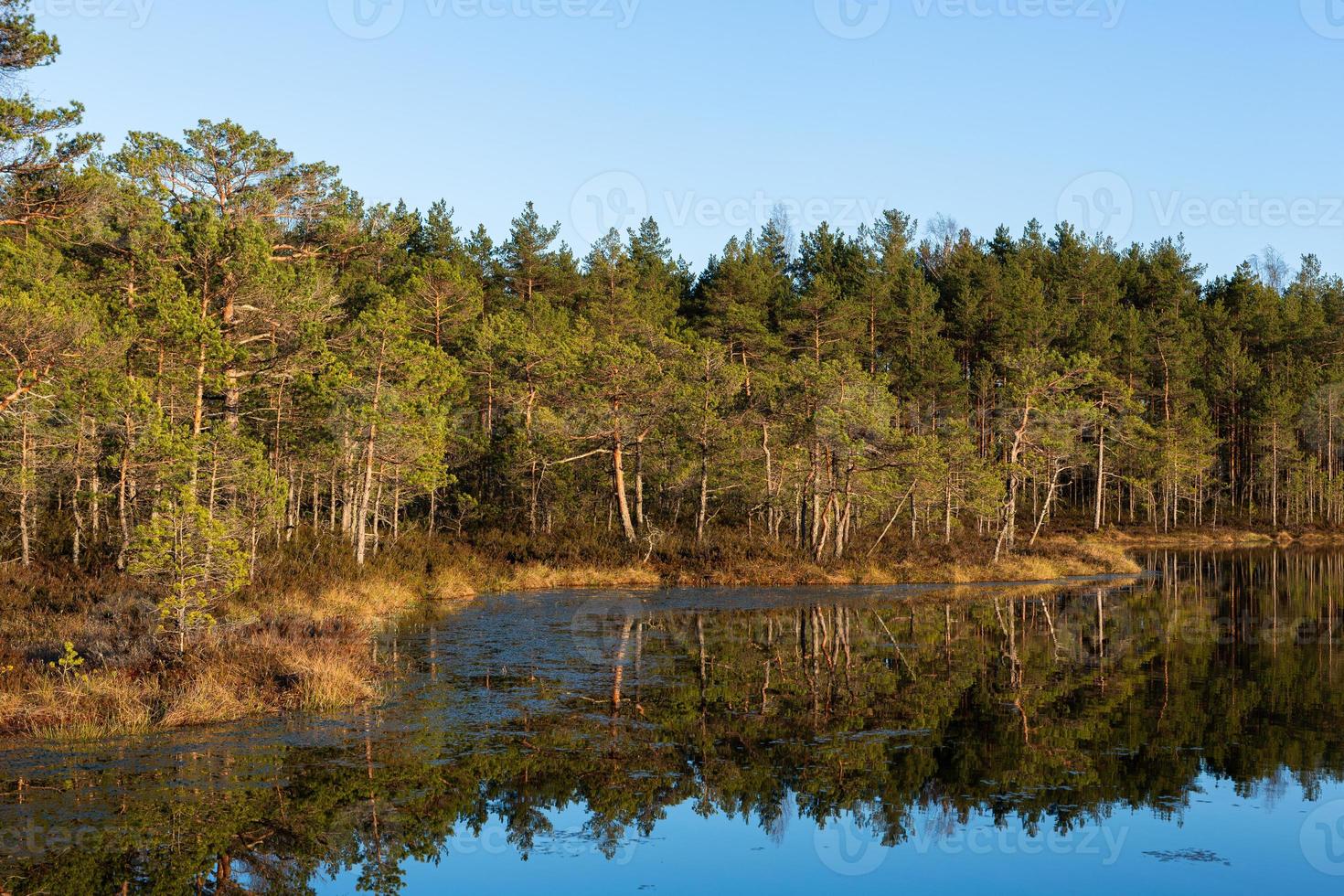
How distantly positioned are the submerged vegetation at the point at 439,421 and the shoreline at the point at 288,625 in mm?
104

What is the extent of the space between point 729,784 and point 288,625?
12.5m

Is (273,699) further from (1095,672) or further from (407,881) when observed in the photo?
(1095,672)

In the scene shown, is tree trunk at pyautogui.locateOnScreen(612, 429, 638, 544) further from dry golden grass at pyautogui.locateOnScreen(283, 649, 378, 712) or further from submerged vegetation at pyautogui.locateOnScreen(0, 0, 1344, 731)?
dry golden grass at pyautogui.locateOnScreen(283, 649, 378, 712)

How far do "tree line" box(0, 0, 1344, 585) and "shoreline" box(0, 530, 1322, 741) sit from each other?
1590mm

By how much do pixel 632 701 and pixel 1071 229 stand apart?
310 feet

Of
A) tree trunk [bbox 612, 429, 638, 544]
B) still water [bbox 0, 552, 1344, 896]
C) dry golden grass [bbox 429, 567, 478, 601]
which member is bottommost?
still water [bbox 0, 552, 1344, 896]

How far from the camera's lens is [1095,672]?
79.3 ft

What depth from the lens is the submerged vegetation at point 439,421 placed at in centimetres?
2056

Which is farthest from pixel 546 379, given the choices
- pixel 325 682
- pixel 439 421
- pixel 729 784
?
pixel 729 784

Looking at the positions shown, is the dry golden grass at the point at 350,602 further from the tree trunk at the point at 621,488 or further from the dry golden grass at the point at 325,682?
the tree trunk at the point at 621,488

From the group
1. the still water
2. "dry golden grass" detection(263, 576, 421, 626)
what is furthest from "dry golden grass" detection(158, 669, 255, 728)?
"dry golden grass" detection(263, 576, 421, 626)

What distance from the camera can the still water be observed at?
11.7 meters

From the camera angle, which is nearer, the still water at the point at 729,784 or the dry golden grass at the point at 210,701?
the still water at the point at 729,784

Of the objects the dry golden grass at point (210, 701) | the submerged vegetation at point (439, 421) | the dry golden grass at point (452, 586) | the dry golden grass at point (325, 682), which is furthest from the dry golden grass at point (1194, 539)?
the dry golden grass at point (210, 701)
